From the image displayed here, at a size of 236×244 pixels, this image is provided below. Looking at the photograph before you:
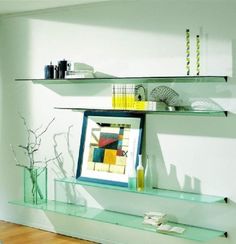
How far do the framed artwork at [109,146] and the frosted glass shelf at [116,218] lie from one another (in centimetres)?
32

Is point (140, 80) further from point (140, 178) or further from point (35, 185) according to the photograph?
point (35, 185)

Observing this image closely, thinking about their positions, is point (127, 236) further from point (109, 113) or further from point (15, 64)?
→ point (15, 64)

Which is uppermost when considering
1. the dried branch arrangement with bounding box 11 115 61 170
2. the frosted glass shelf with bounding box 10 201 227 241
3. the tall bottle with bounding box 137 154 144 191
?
the dried branch arrangement with bounding box 11 115 61 170

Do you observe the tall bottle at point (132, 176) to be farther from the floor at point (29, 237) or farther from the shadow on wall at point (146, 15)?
the shadow on wall at point (146, 15)

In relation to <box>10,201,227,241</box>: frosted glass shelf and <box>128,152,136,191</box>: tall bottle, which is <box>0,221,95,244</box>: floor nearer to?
<box>10,201,227,241</box>: frosted glass shelf

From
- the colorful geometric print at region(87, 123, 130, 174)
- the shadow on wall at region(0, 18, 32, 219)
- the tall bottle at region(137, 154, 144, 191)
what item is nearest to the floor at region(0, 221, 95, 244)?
the shadow on wall at region(0, 18, 32, 219)

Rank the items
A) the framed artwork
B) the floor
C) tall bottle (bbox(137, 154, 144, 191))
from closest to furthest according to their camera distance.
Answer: tall bottle (bbox(137, 154, 144, 191))
the framed artwork
the floor

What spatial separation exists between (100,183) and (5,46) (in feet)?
6.61

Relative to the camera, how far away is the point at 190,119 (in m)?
4.35

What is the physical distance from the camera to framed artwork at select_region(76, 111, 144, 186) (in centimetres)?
464

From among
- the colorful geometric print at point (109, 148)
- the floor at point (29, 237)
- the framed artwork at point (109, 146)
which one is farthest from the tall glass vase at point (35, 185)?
the colorful geometric print at point (109, 148)

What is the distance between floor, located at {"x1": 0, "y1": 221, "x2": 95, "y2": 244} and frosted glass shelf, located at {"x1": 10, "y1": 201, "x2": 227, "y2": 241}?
0.31 meters

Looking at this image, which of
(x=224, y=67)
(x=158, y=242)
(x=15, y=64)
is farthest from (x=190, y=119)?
(x=15, y=64)

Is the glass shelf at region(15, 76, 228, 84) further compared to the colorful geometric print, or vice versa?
the colorful geometric print
